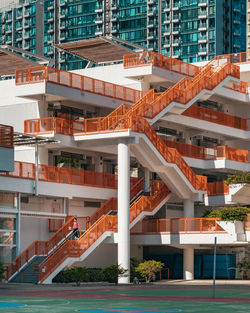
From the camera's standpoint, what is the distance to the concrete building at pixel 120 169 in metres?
56.4

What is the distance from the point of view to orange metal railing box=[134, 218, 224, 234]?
57.9 m

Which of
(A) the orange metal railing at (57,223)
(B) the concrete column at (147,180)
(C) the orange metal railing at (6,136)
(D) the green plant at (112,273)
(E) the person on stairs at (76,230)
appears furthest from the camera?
(B) the concrete column at (147,180)

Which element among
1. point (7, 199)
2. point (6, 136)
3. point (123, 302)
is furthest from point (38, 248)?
point (123, 302)

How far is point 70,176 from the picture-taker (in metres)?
60.1

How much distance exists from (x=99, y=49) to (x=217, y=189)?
548 inches

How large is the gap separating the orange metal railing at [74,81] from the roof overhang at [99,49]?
10.5 ft

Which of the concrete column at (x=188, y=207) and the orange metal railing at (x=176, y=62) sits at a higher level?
the orange metal railing at (x=176, y=62)

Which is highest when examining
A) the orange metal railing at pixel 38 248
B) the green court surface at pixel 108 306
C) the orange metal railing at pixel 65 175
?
the orange metal railing at pixel 65 175

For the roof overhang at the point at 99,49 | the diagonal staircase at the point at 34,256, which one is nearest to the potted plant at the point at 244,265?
the diagonal staircase at the point at 34,256

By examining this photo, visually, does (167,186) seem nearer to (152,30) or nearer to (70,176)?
(70,176)

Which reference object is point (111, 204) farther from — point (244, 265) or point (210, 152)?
point (210, 152)

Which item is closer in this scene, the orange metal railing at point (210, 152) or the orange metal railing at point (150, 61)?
the orange metal railing at point (150, 61)

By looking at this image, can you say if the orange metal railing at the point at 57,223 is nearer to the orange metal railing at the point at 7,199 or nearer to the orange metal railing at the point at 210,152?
the orange metal railing at the point at 7,199

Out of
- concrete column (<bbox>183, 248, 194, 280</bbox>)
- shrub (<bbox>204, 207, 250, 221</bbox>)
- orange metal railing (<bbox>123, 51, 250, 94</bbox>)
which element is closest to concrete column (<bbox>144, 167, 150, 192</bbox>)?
concrete column (<bbox>183, 248, 194, 280</bbox>)
